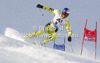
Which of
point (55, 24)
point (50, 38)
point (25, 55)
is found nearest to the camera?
point (25, 55)

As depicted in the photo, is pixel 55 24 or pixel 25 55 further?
pixel 55 24

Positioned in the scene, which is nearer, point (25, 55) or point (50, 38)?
point (25, 55)

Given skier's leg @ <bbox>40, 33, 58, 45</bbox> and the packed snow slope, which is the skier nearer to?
skier's leg @ <bbox>40, 33, 58, 45</bbox>

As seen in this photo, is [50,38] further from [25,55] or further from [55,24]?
[25,55]

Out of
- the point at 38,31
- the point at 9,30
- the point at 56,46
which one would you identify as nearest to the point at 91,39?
the point at 56,46

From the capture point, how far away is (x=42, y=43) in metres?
7.26

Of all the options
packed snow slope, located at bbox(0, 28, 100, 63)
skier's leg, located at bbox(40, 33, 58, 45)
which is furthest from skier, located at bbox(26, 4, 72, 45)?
packed snow slope, located at bbox(0, 28, 100, 63)

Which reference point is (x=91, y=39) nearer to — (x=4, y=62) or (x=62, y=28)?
(x=62, y=28)

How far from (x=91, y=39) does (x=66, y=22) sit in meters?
2.16

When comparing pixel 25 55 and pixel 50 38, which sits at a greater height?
pixel 50 38

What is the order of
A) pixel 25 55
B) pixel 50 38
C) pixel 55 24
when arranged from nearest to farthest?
1. pixel 25 55
2. pixel 55 24
3. pixel 50 38

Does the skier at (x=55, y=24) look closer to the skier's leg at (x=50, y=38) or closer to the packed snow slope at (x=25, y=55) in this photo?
the skier's leg at (x=50, y=38)

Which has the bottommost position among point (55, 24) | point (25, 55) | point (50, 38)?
point (25, 55)

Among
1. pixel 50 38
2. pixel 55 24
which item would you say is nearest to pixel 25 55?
pixel 55 24
